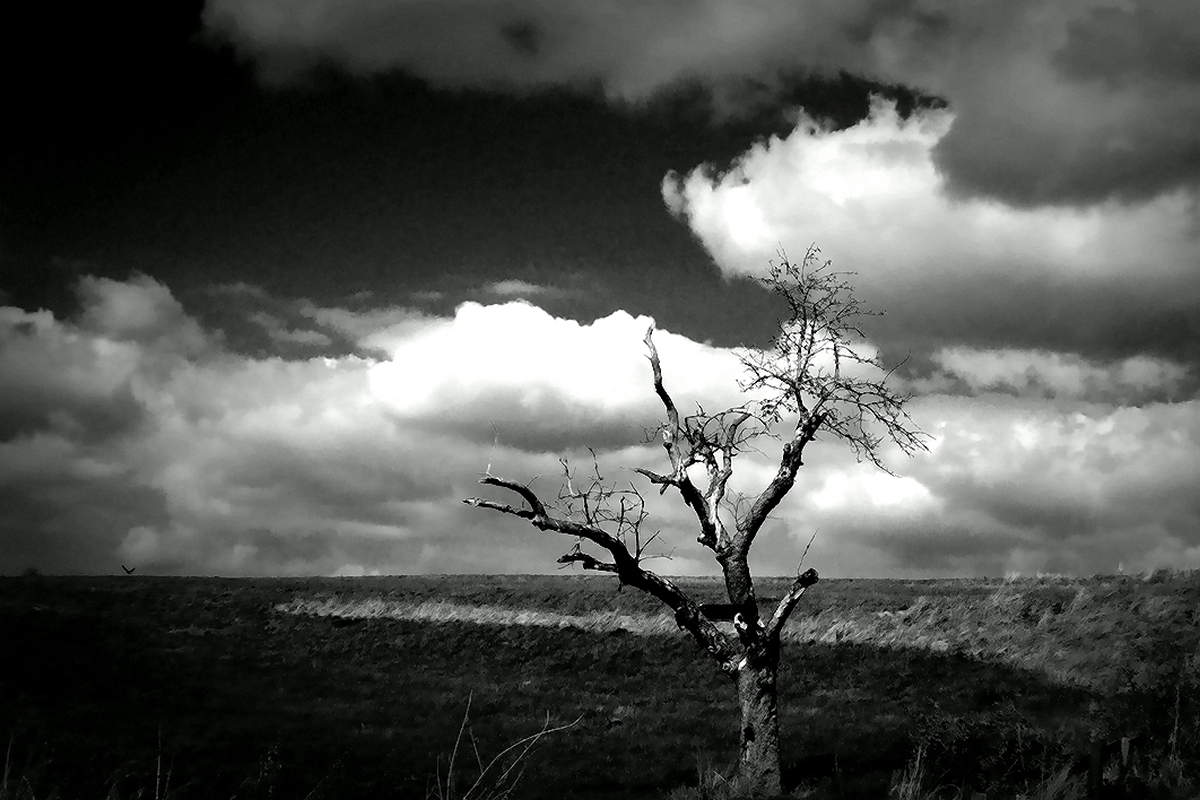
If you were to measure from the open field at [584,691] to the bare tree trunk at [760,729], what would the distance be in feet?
4.30

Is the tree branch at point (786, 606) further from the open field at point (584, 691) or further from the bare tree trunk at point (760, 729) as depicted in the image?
the open field at point (584, 691)

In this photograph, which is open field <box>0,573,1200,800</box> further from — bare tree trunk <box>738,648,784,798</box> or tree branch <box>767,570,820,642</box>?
tree branch <box>767,570,820,642</box>

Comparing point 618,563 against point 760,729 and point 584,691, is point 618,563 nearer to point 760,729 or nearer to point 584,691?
point 760,729

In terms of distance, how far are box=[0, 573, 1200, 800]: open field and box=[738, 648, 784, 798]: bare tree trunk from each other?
131 cm

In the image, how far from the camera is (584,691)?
95.0ft

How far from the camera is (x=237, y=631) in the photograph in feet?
143

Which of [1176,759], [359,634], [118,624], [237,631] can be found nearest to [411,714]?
Answer: [359,634]

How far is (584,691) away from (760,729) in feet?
51.3

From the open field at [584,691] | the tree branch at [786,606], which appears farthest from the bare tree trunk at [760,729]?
the open field at [584,691]

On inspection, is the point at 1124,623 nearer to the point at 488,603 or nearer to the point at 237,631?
the point at 488,603

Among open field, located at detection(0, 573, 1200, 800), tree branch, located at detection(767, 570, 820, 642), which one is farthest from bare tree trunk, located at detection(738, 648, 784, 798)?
open field, located at detection(0, 573, 1200, 800)

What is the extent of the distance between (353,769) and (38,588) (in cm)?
5409

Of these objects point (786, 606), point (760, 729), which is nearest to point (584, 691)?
point (760, 729)

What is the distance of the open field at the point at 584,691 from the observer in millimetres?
16984
